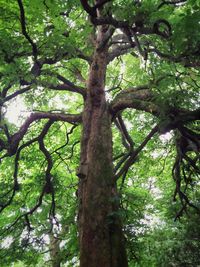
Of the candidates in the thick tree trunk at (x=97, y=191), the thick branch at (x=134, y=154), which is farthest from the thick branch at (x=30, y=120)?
the thick branch at (x=134, y=154)

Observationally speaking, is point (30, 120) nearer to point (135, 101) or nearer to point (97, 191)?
point (135, 101)

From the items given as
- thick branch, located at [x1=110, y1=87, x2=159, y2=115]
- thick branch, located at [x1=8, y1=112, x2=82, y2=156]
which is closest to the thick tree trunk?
thick branch, located at [x1=110, y1=87, x2=159, y2=115]

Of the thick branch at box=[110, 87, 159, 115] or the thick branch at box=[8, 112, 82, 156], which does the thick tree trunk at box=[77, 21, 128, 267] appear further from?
the thick branch at box=[8, 112, 82, 156]

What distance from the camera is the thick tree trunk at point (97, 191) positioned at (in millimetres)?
4320

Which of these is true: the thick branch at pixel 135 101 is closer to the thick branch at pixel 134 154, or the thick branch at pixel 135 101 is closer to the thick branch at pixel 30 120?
the thick branch at pixel 134 154

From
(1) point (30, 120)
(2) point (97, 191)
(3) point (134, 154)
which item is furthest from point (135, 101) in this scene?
(1) point (30, 120)

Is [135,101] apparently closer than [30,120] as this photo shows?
Yes

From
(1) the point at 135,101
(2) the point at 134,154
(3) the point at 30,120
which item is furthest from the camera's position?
(3) the point at 30,120

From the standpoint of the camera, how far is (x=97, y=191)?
498 centimetres

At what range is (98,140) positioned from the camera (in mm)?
5805

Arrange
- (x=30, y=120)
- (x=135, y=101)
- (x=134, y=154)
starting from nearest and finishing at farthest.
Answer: (x=134, y=154) → (x=135, y=101) → (x=30, y=120)

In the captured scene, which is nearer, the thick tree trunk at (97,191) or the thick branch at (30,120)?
the thick tree trunk at (97,191)

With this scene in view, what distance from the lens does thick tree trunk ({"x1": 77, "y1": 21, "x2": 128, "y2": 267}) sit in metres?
4.32

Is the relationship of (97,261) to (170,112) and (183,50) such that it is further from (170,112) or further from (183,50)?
(183,50)
